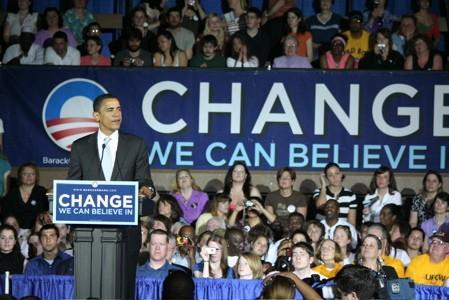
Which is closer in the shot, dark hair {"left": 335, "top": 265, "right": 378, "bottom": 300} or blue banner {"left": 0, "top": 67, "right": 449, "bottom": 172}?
dark hair {"left": 335, "top": 265, "right": 378, "bottom": 300}

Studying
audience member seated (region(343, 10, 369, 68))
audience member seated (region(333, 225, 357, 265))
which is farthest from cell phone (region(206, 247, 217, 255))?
audience member seated (region(343, 10, 369, 68))

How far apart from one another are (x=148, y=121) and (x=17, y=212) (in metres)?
1.88

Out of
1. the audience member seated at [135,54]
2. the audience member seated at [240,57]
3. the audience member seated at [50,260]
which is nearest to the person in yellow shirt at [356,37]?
the audience member seated at [240,57]

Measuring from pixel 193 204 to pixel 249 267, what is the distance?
3161 millimetres

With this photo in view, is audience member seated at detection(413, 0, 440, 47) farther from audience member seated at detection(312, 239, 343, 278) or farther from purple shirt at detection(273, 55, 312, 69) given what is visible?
audience member seated at detection(312, 239, 343, 278)

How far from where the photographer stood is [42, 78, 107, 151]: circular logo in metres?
14.2

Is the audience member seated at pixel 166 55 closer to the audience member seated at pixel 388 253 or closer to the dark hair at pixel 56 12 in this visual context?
the dark hair at pixel 56 12

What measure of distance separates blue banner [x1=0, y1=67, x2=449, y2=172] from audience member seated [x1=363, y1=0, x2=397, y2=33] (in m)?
1.73

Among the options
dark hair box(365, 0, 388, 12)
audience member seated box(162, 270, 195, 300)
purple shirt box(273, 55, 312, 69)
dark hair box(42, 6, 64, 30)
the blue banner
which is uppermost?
dark hair box(365, 0, 388, 12)

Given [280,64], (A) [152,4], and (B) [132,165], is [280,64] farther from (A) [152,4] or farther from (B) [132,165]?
(B) [132,165]

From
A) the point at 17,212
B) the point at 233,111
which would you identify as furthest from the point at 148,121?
the point at 17,212

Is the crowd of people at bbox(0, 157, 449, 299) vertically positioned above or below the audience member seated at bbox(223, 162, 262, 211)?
below

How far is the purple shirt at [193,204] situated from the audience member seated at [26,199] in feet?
4.93

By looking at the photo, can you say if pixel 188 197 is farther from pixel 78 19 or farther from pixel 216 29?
pixel 78 19
